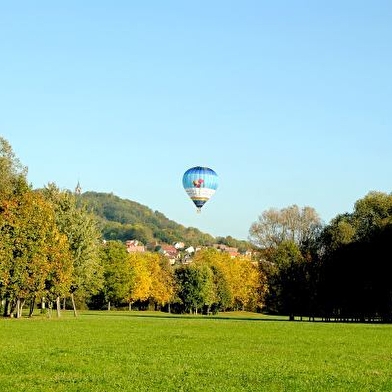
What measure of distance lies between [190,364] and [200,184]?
78003 millimetres

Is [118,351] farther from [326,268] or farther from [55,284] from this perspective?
[326,268]

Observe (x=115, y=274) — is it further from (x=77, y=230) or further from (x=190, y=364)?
(x=190, y=364)

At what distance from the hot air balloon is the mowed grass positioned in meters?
61.9

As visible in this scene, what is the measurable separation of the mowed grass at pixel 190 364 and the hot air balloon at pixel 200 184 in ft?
203

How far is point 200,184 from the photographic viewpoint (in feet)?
352

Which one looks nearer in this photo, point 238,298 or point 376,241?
point 376,241

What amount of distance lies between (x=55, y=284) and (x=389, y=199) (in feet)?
152

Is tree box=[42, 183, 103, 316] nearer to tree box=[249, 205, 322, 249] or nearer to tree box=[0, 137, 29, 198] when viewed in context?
tree box=[0, 137, 29, 198]

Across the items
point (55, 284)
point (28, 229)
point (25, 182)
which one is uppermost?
point (25, 182)

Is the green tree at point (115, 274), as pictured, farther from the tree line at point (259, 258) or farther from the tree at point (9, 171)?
the tree at point (9, 171)

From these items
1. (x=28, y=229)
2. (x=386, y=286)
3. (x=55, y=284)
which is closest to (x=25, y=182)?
(x=28, y=229)

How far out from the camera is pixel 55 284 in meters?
78.1

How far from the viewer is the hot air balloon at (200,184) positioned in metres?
107

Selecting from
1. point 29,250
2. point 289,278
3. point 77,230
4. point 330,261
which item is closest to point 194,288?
point 289,278
